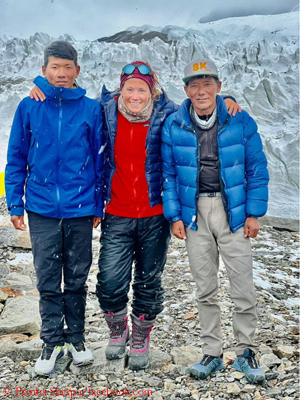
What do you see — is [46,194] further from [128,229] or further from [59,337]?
[59,337]

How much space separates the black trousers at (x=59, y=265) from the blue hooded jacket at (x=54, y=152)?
10cm

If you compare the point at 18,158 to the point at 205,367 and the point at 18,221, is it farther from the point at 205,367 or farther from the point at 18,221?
the point at 205,367

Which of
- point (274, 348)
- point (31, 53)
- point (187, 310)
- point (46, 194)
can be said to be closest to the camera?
point (46, 194)

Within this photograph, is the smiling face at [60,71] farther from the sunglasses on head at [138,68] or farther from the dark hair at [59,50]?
the sunglasses on head at [138,68]

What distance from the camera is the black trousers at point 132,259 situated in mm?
3041

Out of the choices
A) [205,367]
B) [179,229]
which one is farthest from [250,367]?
[179,229]

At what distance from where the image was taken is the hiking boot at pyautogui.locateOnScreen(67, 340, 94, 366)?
314cm

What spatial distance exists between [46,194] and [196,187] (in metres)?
1.03

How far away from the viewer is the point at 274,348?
147 inches

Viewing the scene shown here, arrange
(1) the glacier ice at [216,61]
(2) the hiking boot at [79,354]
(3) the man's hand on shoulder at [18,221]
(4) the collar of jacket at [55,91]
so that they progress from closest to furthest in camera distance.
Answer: (4) the collar of jacket at [55,91] → (3) the man's hand on shoulder at [18,221] → (2) the hiking boot at [79,354] → (1) the glacier ice at [216,61]

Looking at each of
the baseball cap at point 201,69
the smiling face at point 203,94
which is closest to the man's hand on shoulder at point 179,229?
the smiling face at point 203,94

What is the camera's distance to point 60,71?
2926 millimetres

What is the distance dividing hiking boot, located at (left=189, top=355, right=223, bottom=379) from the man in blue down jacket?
0.03 m

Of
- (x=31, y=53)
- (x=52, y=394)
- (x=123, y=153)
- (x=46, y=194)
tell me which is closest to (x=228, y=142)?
(x=123, y=153)
